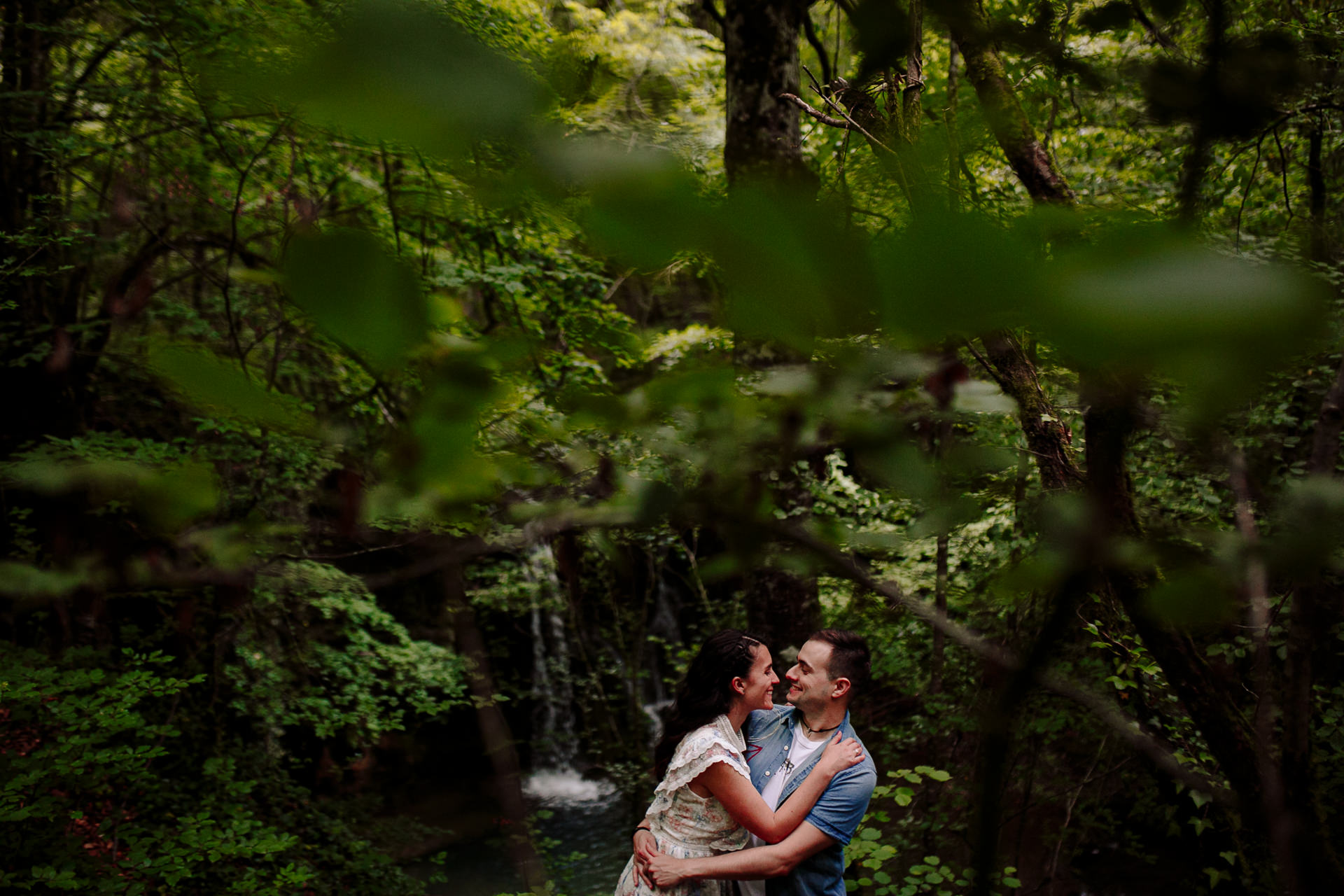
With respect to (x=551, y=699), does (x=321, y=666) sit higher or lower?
higher

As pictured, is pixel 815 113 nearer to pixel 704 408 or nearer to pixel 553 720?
pixel 704 408

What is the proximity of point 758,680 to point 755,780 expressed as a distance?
30cm

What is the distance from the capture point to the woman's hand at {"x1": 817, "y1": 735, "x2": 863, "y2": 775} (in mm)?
2049

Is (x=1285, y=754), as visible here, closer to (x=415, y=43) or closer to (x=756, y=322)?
(x=756, y=322)

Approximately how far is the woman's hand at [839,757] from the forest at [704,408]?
0.33 m

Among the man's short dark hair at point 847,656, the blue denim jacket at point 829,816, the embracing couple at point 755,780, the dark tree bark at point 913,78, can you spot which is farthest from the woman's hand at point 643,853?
the dark tree bark at point 913,78

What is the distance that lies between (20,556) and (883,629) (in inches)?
202

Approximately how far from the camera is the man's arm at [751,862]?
6.50 feet

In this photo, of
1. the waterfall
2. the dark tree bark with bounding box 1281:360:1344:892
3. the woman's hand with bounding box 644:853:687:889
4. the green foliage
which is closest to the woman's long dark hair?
the woman's hand with bounding box 644:853:687:889

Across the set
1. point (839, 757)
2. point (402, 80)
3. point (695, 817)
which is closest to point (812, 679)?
point (839, 757)

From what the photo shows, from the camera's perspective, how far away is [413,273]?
0.35 metres

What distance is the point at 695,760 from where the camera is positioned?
6.92 ft

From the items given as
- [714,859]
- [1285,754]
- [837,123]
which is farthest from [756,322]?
[714,859]

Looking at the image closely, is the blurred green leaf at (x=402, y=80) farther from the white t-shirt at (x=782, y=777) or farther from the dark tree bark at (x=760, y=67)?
the white t-shirt at (x=782, y=777)
